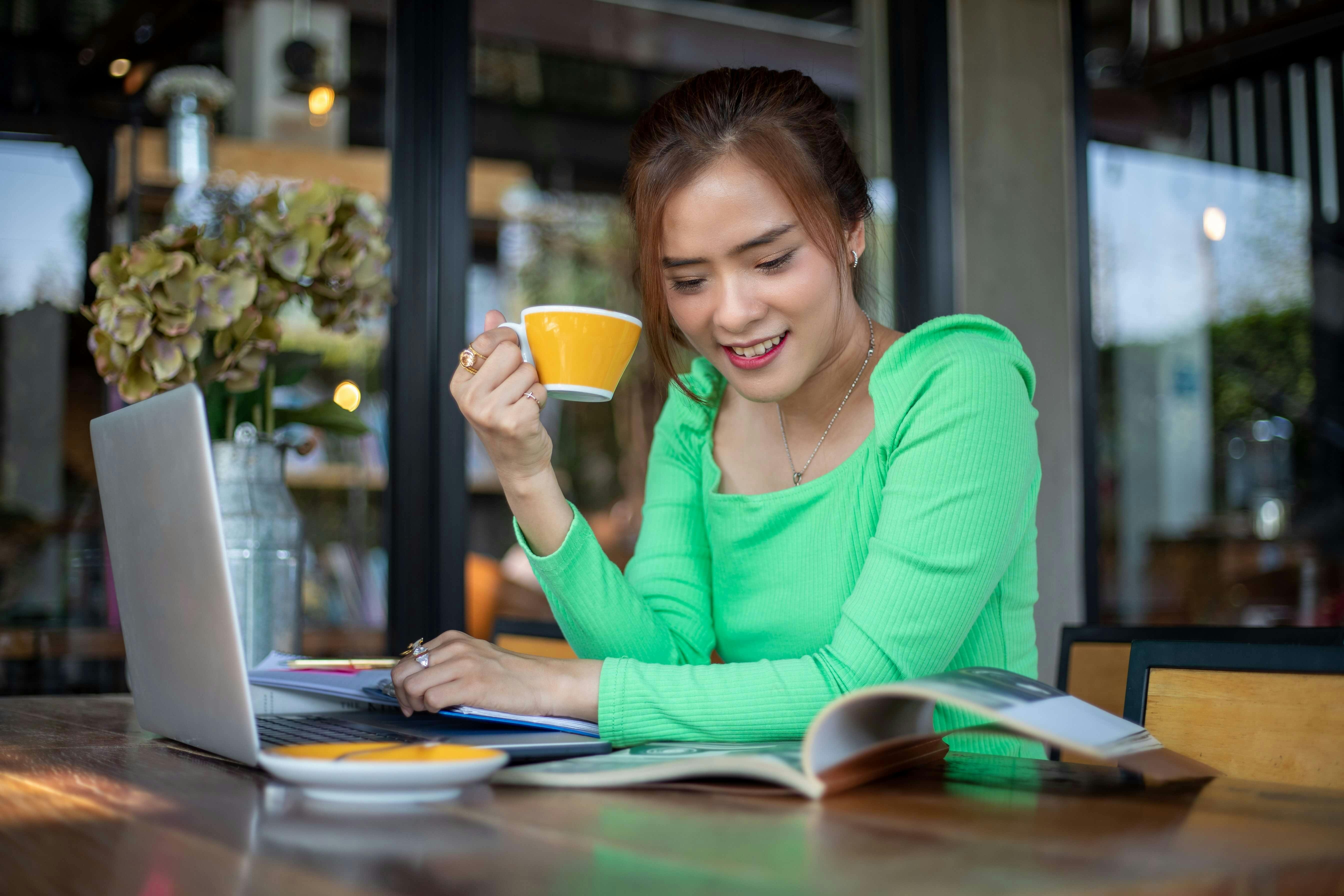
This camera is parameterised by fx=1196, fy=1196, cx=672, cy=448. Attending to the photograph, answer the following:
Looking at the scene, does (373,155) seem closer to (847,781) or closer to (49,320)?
(49,320)

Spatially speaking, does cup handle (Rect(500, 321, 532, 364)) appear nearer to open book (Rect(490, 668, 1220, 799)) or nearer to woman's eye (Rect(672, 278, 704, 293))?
woman's eye (Rect(672, 278, 704, 293))

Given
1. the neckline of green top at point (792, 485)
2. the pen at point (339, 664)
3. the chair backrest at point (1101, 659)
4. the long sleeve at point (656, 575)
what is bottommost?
the chair backrest at point (1101, 659)

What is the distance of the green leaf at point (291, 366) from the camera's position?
1470 millimetres

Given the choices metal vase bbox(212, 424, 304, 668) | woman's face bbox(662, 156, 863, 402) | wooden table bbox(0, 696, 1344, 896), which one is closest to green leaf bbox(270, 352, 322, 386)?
metal vase bbox(212, 424, 304, 668)

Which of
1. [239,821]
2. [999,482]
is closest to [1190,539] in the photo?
[999,482]

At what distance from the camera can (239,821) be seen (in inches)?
26.2

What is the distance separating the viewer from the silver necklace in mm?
1420

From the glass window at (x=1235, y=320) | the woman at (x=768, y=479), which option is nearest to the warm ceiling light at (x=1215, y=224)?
the glass window at (x=1235, y=320)

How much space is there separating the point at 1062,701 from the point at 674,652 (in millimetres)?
631

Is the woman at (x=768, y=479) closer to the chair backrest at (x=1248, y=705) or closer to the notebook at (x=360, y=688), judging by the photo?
the notebook at (x=360, y=688)

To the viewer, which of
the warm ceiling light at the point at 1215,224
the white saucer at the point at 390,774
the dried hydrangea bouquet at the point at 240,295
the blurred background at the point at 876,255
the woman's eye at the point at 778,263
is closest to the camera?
the white saucer at the point at 390,774

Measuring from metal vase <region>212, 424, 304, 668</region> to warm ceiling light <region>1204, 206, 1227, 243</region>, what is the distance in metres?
3.40

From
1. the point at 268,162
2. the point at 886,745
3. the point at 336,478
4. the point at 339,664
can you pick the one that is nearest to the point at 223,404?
the point at 339,664

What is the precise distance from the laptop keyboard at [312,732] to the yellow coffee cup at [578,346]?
332 millimetres
